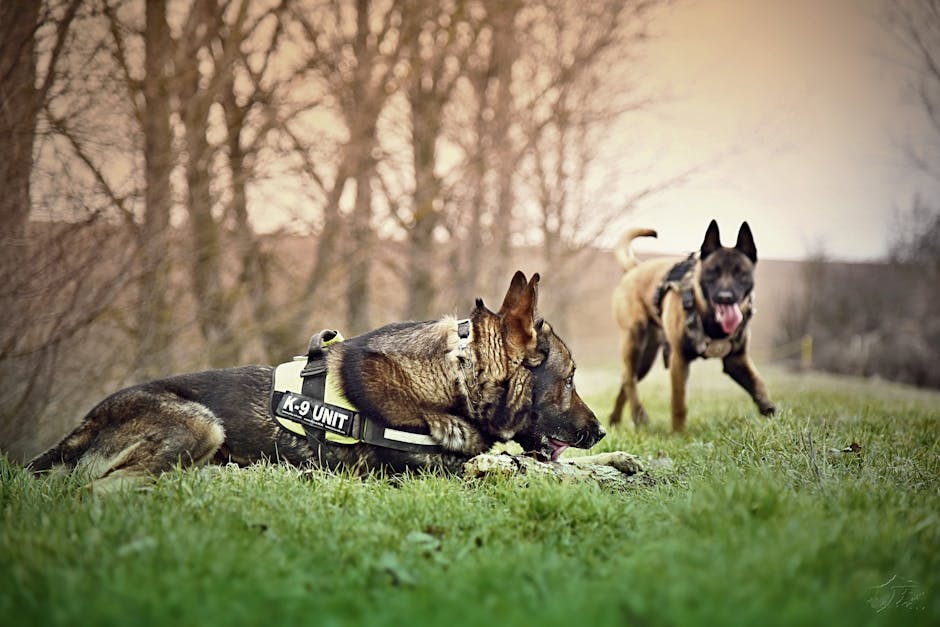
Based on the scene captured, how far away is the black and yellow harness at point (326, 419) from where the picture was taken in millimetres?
4270

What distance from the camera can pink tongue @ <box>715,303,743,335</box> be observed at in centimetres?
633

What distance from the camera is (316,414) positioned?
168 inches

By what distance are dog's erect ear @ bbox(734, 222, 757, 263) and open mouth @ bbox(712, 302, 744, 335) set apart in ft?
1.58

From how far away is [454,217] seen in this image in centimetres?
1364

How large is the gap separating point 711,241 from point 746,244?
0.30m

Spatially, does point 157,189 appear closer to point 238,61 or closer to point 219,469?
point 238,61

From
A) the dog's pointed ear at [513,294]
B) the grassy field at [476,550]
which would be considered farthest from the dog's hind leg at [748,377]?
the dog's pointed ear at [513,294]

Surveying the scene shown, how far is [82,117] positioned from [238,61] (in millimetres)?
3156

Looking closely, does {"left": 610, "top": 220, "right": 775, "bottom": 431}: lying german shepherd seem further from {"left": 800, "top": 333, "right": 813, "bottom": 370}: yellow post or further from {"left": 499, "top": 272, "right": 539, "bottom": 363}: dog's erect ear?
{"left": 800, "top": 333, "right": 813, "bottom": 370}: yellow post

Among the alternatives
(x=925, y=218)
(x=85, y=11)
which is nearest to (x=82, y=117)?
(x=85, y=11)

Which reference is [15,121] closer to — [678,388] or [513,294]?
[513,294]

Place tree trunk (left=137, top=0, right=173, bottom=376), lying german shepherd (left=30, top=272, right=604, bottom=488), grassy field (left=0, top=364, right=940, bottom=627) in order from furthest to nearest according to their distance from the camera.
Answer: tree trunk (left=137, top=0, right=173, bottom=376) → lying german shepherd (left=30, top=272, right=604, bottom=488) → grassy field (left=0, top=364, right=940, bottom=627)

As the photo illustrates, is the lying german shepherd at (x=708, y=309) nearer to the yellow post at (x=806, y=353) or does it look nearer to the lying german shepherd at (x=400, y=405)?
the lying german shepherd at (x=400, y=405)

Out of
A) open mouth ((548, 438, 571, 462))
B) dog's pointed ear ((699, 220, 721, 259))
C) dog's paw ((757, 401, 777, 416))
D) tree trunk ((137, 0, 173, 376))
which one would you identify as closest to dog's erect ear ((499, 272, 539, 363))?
open mouth ((548, 438, 571, 462))
